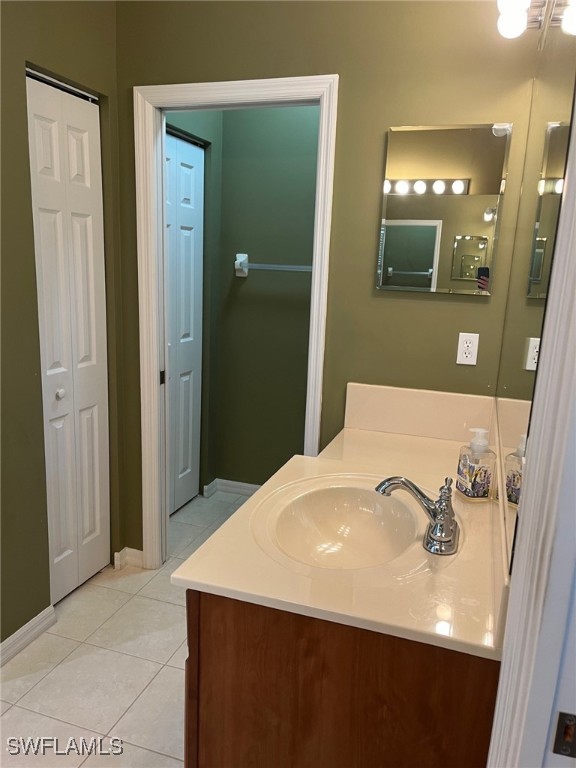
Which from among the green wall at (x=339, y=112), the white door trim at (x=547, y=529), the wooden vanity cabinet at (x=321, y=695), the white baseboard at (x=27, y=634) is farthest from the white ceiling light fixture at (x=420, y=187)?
the white baseboard at (x=27, y=634)

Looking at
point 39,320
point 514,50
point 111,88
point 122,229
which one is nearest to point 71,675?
point 39,320

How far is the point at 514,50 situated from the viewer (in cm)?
173

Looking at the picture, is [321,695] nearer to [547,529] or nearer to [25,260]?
[547,529]

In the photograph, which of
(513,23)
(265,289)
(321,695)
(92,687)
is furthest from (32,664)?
(513,23)

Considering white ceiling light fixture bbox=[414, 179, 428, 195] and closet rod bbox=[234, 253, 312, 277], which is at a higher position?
white ceiling light fixture bbox=[414, 179, 428, 195]

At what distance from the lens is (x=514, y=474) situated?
42.3 inches

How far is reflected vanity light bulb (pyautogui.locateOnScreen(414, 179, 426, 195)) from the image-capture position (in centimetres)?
189

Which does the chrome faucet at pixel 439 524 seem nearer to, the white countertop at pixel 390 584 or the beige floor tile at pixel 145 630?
the white countertop at pixel 390 584

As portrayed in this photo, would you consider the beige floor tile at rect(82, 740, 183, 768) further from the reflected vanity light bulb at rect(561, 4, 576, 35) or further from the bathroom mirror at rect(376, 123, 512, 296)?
the reflected vanity light bulb at rect(561, 4, 576, 35)

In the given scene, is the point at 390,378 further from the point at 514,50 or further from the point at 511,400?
the point at 514,50

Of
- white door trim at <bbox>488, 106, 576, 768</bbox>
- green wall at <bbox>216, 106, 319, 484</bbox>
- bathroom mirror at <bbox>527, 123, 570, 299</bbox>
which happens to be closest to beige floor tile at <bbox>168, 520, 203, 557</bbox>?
green wall at <bbox>216, 106, 319, 484</bbox>

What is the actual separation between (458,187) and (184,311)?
164cm

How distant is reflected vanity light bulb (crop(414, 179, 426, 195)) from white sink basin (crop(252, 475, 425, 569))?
0.99 meters

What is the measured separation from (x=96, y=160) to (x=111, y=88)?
29 cm
